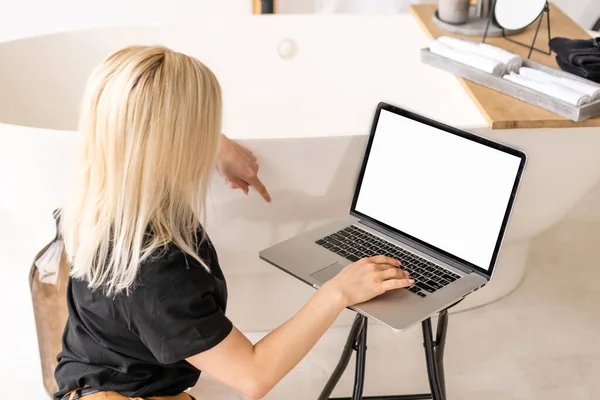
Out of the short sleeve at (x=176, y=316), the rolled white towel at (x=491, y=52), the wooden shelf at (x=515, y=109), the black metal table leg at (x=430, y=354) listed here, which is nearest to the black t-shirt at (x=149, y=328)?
the short sleeve at (x=176, y=316)

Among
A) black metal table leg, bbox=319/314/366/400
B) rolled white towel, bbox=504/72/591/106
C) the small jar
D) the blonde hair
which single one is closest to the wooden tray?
rolled white towel, bbox=504/72/591/106

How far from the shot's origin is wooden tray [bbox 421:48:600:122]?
5.72 feet

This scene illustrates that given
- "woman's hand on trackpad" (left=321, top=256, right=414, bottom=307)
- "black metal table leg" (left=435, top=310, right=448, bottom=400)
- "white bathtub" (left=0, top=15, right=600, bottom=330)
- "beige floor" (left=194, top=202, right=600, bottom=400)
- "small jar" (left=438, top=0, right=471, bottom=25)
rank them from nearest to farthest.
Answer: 1. "woman's hand on trackpad" (left=321, top=256, right=414, bottom=307)
2. "black metal table leg" (left=435, top=310, right=448, bottom=400)
3. "white bathtub" (left=0, top=15, right=600, bottom=330)
4. "beige floor" (left=194, top=202, right=600, bottom=400)
5. "small jar" (left=438, top=0, right=471, bottom=25)

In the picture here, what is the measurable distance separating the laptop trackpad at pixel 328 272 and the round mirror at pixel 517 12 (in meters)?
0.96

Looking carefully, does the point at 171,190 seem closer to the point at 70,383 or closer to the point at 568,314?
the point at 70,383

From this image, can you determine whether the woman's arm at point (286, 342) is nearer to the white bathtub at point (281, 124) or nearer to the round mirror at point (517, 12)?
the white bathtub at point (281, 124)

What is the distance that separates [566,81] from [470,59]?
0.25 meters

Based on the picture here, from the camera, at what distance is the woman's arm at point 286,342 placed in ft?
4.06

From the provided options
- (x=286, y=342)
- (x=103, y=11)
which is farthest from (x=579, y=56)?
(x=103, y=11)

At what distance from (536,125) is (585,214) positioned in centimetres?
110

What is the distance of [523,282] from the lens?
2.39m

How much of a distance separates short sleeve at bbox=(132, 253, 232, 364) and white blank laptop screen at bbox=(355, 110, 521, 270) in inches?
17.8

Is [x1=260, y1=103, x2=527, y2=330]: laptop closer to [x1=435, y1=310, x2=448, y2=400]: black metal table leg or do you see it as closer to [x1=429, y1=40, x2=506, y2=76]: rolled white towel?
[x1=435, y1=310, x2=448, y2=400]: black metal table leg

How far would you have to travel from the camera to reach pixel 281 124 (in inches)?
110
